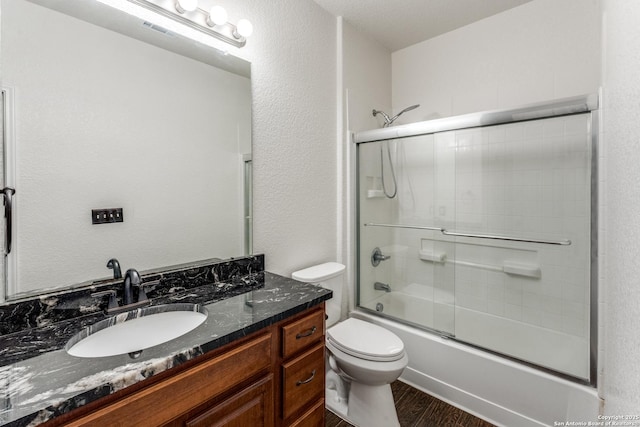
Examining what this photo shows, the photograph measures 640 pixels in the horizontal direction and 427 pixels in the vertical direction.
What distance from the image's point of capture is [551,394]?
1.54 m

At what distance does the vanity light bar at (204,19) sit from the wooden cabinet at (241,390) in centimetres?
138

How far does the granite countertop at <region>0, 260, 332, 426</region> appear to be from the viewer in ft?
2.08

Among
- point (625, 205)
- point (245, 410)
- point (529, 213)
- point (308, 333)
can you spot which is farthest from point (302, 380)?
point (529, 213)

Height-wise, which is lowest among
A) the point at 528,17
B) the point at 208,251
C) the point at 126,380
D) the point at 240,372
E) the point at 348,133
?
the point at 240,372

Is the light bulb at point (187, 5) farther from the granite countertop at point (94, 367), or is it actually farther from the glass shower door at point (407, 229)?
the glass shower door at point (407, 229)

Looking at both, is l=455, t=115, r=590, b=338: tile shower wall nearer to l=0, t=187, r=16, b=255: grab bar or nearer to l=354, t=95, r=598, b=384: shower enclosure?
l=354, t=95, r=598, b=384: shower enclosure

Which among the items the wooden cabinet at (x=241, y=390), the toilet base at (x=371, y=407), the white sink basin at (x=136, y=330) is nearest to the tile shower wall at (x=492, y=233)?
the toilet base at (x=371, y=407)

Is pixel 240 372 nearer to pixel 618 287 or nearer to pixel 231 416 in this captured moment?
pixel 231 416

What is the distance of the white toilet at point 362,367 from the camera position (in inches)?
60.6

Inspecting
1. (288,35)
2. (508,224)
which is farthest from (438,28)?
(508,224)

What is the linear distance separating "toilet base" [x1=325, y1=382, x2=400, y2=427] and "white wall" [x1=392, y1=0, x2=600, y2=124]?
6.86 feet

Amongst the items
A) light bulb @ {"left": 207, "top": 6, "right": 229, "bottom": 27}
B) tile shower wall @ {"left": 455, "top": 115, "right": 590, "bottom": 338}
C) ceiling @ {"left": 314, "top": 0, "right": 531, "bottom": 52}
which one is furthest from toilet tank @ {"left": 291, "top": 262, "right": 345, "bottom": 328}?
ceiling @ {"left": 314, "top": 0, "right": 531, "bottom": 52}

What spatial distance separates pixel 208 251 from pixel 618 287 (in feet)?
4.79

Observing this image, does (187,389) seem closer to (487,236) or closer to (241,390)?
(241,390)
